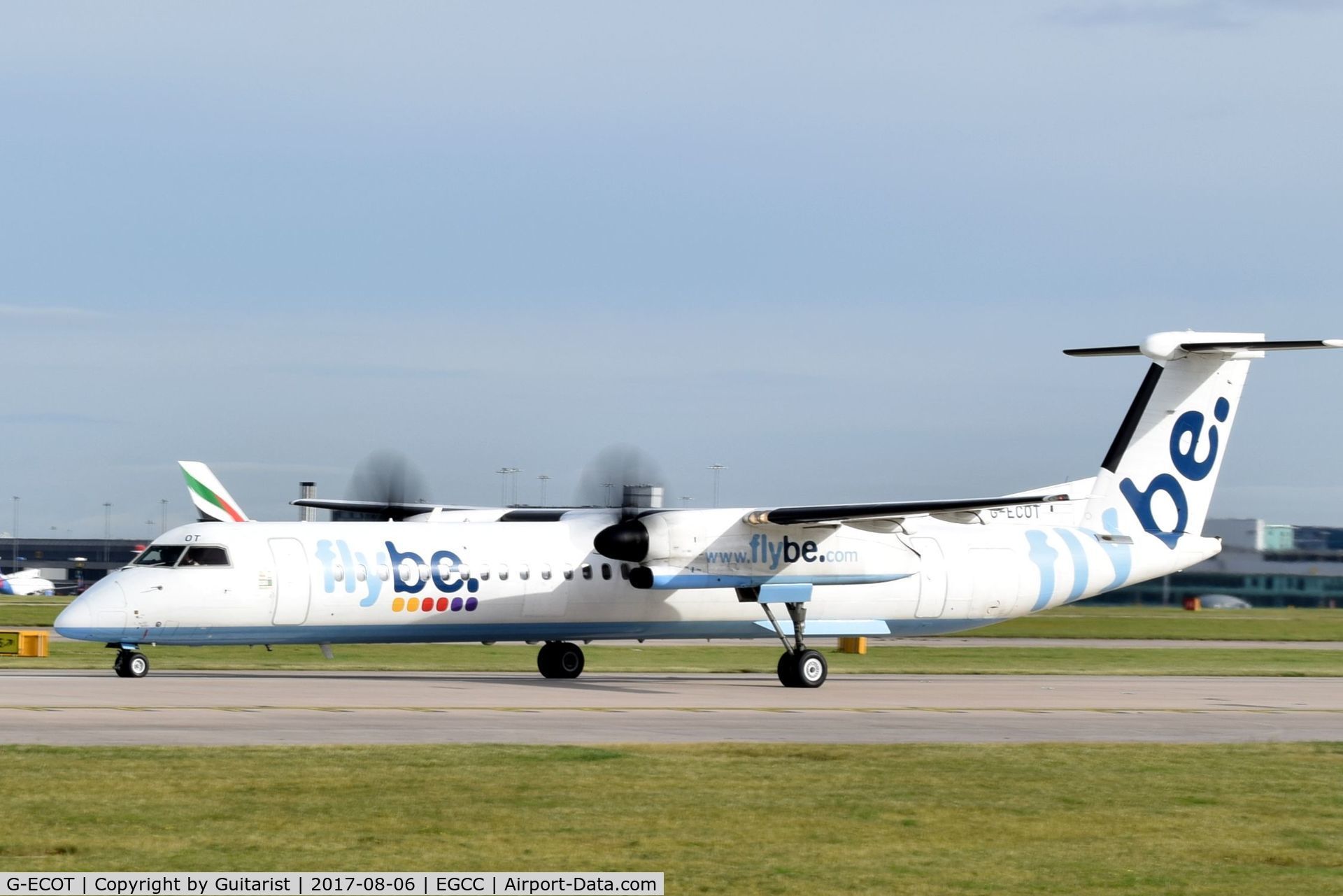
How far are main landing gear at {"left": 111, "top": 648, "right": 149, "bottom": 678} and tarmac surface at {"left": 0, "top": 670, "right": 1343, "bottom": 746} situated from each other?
1.29 feet

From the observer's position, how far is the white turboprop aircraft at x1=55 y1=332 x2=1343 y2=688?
29.6 meters

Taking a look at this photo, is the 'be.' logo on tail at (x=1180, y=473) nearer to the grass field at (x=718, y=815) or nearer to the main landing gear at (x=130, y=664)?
the grass field at (x=718, y=815)

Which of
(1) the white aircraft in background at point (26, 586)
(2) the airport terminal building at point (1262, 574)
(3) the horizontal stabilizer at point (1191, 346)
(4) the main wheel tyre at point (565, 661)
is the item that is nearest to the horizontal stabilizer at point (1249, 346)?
(3) the horizontal stabilizer at point (1191, 346)

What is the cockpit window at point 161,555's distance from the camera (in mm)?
29578

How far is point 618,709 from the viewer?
1000 inches

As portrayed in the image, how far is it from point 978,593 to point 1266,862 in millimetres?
21778

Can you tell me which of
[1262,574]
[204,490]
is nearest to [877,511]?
[204,490]

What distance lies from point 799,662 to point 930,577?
402 centimetres

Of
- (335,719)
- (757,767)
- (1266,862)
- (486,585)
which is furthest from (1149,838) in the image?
(486,585)

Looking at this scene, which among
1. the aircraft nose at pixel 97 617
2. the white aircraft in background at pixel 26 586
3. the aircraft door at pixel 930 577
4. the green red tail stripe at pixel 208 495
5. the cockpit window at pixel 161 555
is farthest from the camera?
the white aircraft in background at pixel 26 586

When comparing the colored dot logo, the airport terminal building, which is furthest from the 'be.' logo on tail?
the airport terminal building

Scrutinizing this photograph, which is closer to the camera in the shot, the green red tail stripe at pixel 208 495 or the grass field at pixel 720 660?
the grass field at pixel 720 660

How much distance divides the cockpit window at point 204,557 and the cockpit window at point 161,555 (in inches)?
6.7

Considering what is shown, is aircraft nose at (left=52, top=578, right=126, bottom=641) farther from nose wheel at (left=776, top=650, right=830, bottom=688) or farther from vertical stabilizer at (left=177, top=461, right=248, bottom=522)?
vertical stabilizer at (left=177, top=461, right=248, bottom=522)
